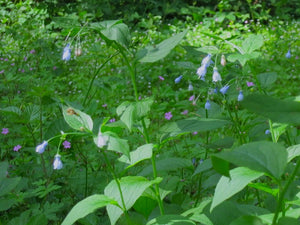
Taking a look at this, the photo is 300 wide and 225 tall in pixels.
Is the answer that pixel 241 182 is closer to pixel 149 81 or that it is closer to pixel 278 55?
pixel 149 81

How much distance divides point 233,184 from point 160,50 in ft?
1.50

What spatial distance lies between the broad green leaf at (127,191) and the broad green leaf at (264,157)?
0.37 meters

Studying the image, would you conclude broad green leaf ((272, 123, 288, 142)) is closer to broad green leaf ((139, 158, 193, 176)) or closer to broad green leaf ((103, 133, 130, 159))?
broad green leaf ((139, 158, 193, 176))

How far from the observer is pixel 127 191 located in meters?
1.20

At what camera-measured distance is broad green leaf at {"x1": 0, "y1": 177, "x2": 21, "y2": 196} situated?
5.21ft

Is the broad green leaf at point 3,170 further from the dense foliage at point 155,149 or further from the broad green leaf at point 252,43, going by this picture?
the broad green leaf at point 252,43

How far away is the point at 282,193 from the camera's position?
0.88 m

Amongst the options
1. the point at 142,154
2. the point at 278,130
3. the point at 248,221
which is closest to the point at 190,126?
the point at 142,154

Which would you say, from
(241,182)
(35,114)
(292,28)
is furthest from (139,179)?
(292,28)

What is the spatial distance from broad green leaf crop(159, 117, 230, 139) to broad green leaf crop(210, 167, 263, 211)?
247 millimetres

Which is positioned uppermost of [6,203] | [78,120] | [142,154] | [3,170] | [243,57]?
[243,57]

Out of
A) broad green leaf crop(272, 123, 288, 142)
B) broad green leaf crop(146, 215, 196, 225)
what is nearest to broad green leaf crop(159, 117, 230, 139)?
broad green leaf crop(272, 123, 288, 142)

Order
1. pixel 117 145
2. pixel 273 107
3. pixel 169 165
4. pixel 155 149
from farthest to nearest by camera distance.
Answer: pixel 155 149
pixel 169 165
pixel 117 145
pixel 273 107

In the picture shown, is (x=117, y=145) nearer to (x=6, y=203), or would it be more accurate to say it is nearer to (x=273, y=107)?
(x=273, y=107)
